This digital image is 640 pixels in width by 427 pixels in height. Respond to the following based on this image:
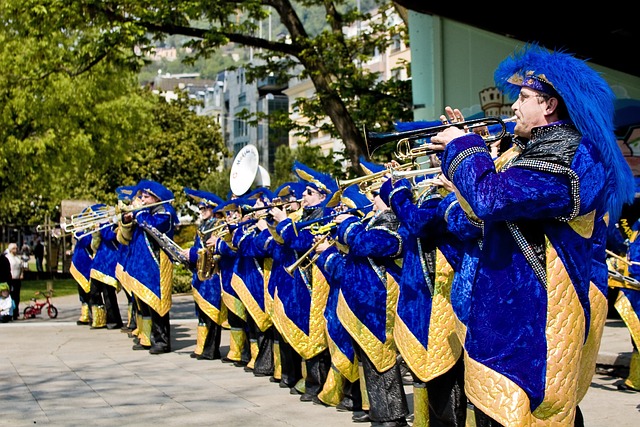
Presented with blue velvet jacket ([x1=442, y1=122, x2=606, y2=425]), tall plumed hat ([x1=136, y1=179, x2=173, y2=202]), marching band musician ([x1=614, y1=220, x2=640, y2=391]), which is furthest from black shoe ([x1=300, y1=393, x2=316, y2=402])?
blue velvet jacket ([x1=442, y1=122, x2=606, y2=425])

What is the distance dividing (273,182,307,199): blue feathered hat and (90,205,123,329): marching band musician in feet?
16.2

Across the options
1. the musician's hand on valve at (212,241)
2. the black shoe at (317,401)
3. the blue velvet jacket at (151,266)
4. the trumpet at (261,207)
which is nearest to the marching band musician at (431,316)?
the black shoe at (317,401)

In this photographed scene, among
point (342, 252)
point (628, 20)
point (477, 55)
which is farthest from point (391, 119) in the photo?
point (342, 252)

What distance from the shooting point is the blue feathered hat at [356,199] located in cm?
765

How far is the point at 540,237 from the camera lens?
4156 mm

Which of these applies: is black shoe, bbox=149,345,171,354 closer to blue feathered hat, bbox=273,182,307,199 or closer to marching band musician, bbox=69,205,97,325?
blue feathered hat, bbox=273,182,307,199

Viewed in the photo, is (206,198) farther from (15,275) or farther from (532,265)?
(532,265)

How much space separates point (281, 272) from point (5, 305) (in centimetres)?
896

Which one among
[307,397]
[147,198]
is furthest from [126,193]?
[307,397]

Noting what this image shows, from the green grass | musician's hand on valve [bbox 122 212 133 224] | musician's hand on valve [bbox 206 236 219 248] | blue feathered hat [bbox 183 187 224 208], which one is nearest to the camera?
musician's hand on valve [bbox 206 236 219 248]

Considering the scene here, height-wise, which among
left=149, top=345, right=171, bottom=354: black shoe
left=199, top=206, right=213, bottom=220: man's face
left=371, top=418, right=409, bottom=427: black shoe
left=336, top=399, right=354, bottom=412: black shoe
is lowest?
left=149, top=345, right=171, bottom=354: black shoe

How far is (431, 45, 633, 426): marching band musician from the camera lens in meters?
4.04

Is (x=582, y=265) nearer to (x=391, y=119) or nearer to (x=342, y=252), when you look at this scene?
(x=342, y=252)

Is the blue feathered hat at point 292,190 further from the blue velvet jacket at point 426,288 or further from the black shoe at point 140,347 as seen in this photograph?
the black shoe at point 140,347
